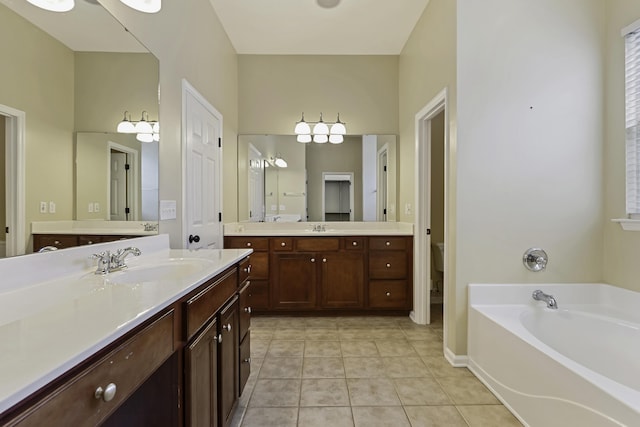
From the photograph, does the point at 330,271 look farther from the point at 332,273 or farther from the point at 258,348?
the point at 258,348

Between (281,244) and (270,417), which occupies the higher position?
(281,244)

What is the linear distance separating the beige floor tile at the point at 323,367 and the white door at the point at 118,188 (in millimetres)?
1499

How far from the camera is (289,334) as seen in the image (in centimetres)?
278

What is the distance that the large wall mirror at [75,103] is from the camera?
1.02 m

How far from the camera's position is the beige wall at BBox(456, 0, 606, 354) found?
6.99ft

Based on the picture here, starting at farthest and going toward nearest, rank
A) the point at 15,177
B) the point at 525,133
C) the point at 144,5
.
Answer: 1. the point at 525,133
2. the point at 144,5
3. the point at 15,177

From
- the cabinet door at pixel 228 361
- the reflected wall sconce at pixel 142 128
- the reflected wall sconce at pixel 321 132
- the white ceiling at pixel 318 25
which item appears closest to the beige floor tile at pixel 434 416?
the cabinet door at pixel 228 361

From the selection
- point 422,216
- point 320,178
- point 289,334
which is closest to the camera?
point 289,334

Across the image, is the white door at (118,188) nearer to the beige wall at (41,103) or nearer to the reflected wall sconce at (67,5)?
the beige wall at (41,103)

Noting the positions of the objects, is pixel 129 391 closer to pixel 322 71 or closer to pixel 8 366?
pixel 8 366

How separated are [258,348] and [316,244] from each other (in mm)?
1119

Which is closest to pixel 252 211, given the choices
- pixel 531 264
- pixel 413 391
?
pixel 413 391

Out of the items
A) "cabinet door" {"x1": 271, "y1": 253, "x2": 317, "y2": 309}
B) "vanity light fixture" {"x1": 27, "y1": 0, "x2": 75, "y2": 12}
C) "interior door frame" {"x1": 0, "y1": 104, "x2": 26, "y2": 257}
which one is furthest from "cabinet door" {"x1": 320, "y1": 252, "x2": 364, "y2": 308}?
"vanity light fixture" {"x1": 27, "y1": 0, "x2": 75, "y2": 12}

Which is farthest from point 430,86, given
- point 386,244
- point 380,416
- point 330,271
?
point 380,416
